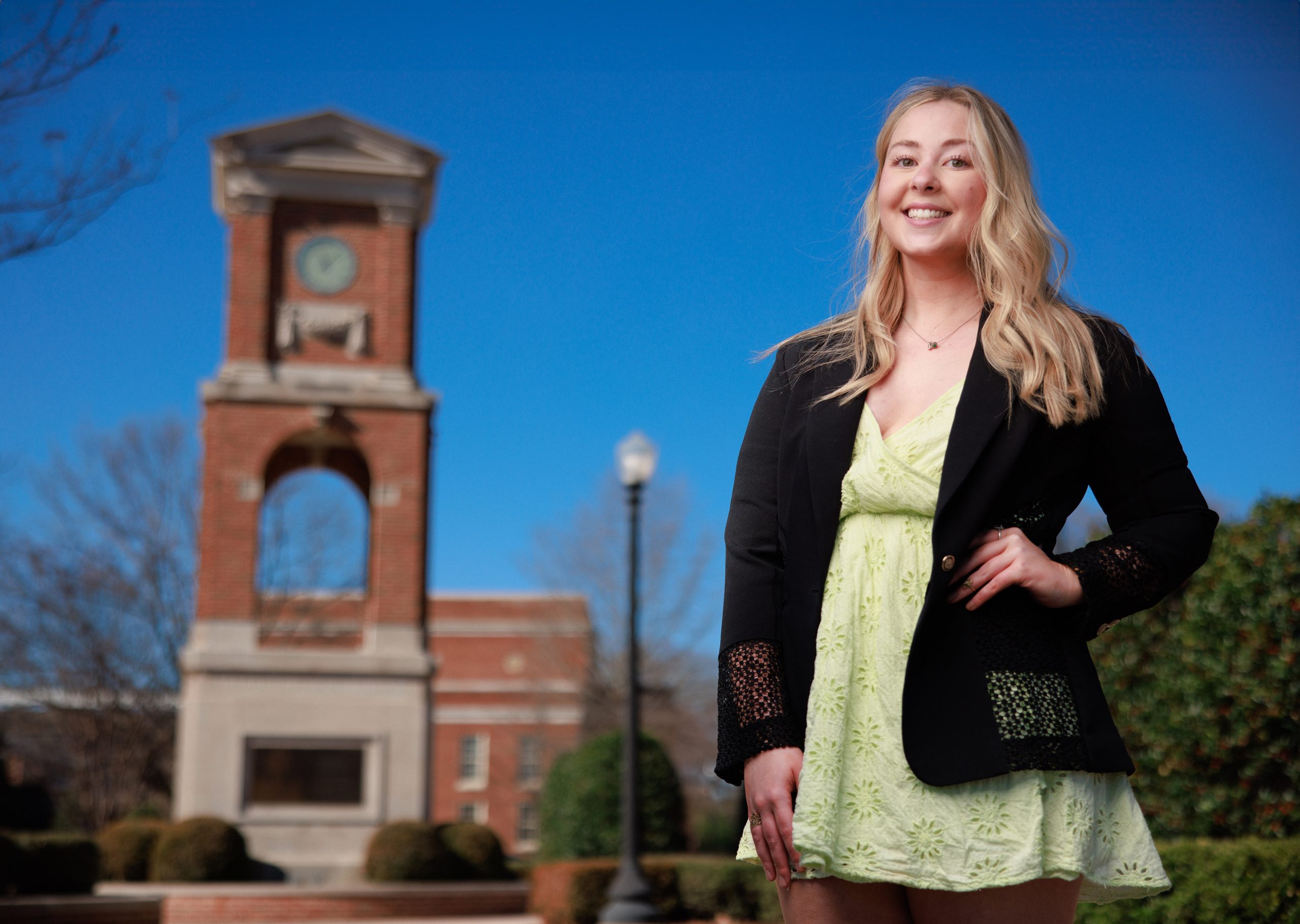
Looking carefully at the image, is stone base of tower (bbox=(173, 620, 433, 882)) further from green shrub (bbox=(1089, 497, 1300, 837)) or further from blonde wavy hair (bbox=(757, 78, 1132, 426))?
blonde wavy hair (bbox=(757, 78, 1132, 426))

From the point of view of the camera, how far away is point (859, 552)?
6.57 ft

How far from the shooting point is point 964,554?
1.93 meters

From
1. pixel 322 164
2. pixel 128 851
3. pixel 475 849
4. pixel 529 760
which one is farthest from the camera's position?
pixel 529 760

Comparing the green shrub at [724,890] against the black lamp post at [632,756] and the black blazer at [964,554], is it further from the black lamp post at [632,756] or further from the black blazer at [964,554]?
the black blazer at [964,554]

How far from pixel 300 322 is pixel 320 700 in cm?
587

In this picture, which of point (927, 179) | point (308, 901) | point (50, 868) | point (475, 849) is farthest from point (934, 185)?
point (475, 849)

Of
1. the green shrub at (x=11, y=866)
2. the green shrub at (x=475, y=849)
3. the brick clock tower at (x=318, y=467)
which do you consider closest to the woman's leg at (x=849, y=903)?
the green shrub at (x=11, y=866)

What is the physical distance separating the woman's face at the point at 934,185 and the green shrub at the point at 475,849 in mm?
17834

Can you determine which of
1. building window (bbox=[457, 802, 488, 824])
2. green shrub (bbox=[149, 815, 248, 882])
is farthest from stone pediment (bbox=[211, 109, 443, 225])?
building window (bbox=[457, 802, 488, 824])

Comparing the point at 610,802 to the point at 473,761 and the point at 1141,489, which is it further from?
the point at 473,761

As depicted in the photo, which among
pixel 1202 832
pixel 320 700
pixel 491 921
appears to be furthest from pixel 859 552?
pixel 320 700

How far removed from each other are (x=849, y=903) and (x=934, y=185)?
45.2 inches

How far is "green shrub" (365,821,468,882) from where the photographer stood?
18.1 metres

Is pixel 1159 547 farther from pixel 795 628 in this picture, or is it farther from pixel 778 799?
pixel 778 799
